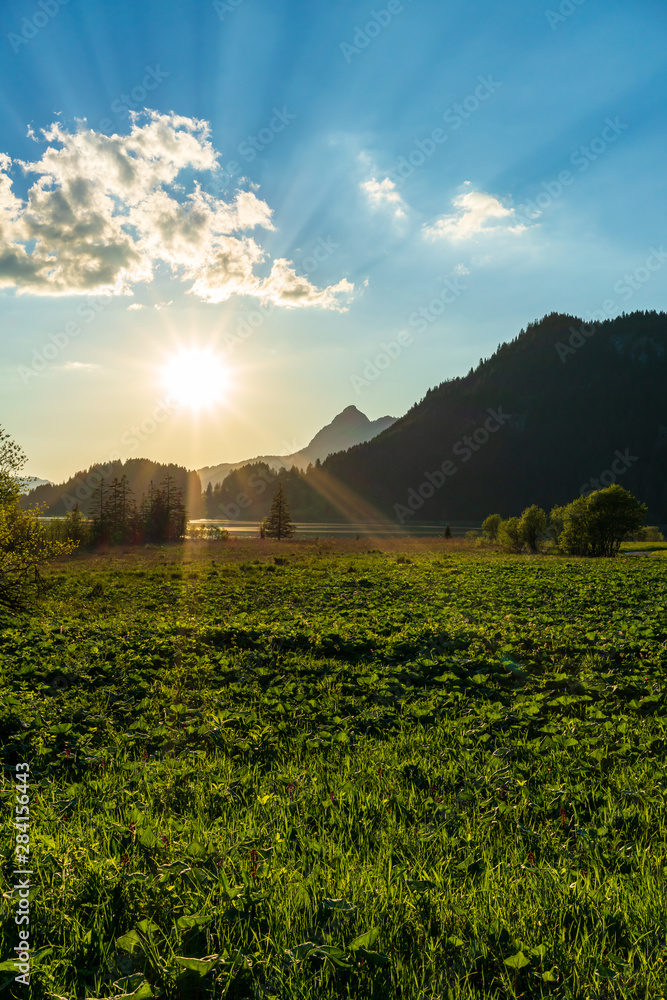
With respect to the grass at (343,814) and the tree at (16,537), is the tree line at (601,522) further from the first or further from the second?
the tree at (16,537)

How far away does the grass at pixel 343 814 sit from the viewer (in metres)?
3.17

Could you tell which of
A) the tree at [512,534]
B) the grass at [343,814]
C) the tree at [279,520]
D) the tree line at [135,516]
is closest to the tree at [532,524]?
the tree at [512,534]

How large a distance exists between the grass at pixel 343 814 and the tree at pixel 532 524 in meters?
74.7

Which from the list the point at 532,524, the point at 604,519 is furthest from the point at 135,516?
the point at 604,519

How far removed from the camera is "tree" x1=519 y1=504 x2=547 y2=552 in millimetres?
81938

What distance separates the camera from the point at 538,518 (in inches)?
3226

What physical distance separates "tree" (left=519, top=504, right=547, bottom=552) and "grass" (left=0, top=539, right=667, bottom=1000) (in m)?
74.7

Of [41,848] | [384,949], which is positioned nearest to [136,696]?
[41,848]

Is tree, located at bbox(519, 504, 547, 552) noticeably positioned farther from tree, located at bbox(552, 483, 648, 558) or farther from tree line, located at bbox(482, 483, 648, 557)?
tree, located at bbox(552, 483, 648, 558)

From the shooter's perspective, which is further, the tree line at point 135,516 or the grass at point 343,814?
the tree line at point 135,516

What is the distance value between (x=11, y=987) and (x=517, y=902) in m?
3.59

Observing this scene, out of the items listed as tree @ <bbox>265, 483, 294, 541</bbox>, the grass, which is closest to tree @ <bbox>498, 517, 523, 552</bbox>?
tree @ <bbox>265, 483, 294, 541</bbox>

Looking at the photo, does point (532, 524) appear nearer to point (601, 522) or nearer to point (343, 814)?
point (601, 522)

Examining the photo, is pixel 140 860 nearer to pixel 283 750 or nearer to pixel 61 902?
pixel 61 902
